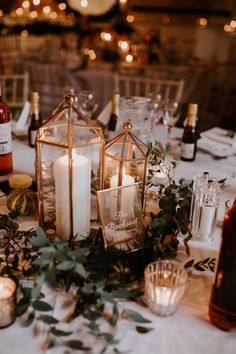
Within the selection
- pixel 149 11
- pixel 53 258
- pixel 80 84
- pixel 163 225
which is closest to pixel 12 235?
pixel 53 258

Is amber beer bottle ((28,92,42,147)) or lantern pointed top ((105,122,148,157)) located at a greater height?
lantern pointed top ((105,122,148,157))

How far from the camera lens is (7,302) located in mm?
694

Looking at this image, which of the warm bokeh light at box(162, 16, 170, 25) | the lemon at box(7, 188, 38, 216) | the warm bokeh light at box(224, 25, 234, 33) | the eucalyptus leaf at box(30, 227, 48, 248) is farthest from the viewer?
the warm bokeh light at box(162, 16, 170, 25)

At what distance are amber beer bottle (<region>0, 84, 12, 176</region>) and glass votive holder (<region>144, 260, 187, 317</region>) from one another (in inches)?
26.9

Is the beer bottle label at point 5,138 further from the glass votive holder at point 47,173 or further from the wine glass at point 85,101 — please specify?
the wine glass at point 85,101

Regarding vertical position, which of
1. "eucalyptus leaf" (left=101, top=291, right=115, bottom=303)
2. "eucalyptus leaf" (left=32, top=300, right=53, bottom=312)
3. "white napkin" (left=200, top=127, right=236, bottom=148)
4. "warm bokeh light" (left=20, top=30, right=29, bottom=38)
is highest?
"warm bokeh light" (left=20, top=30, right=29, bottom=38)

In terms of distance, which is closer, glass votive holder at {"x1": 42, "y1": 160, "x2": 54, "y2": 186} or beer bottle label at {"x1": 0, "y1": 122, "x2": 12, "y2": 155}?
glass votive holder at {"x1": 42, "y1": 160, "x2": 54, "y2": 186}

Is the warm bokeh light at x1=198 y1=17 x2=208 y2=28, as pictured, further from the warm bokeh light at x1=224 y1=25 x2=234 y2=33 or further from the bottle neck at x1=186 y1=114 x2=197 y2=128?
the bottle neck at x1=186 y1=114 x2=197 y2=128

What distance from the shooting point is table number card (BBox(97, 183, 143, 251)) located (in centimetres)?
87

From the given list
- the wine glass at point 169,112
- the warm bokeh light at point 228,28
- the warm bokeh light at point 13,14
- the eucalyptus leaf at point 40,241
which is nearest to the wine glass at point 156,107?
the wine glass at point 169,112

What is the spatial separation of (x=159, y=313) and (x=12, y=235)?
0.39 meters

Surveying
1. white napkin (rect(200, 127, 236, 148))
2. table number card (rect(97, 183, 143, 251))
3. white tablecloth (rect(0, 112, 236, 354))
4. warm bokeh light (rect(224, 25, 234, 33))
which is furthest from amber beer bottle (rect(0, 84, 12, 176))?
warm bokeh light (rect(224, 25, 234, 33))

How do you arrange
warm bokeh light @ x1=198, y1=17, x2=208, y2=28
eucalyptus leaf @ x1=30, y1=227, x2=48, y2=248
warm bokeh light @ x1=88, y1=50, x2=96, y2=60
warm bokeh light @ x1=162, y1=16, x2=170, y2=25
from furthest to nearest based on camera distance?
1. warm bokeh light @ x1=162, y1=16, x2=170, y2=25
2. warm bokeh light @ x1=198, y1=17, x2=208, y2=28
3. warm bokeh light @ x1=88, y1=50, x2=96, y2=60
4. eucalyptus leaf @ x1=30, y1=227, x2=48, y2=248

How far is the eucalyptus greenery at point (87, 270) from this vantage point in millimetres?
719
